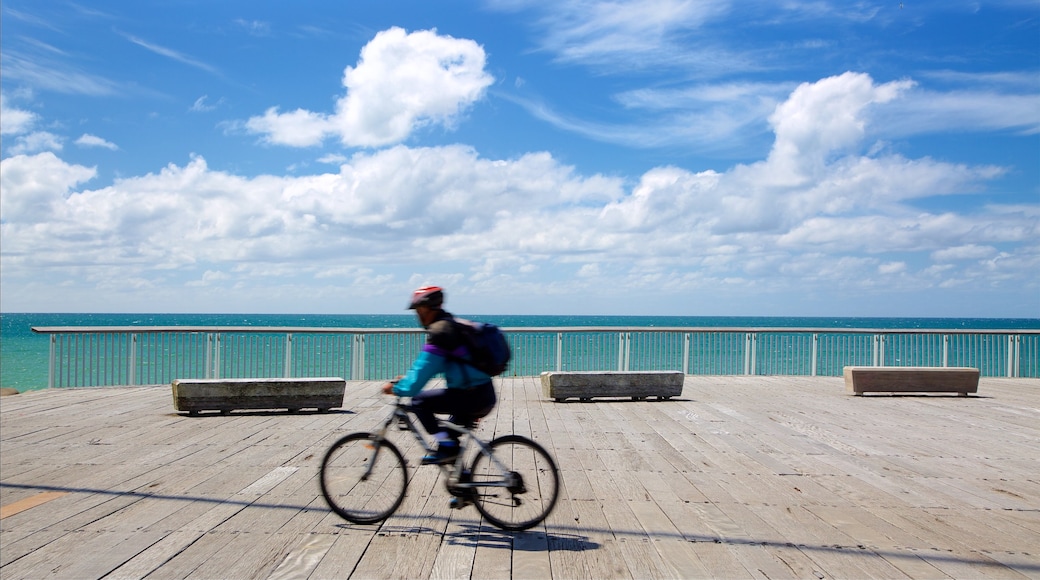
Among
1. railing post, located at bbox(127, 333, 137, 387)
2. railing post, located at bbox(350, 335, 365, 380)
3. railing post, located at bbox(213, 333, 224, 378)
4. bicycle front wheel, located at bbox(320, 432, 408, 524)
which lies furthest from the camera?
railing post, located at bbox(350, 335, 365, 380)

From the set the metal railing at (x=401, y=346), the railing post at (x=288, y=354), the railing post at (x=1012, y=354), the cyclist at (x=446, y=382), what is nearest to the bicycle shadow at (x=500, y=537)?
the cyclist at (x=446, y=382)

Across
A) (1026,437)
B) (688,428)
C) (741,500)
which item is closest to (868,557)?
(741,500)

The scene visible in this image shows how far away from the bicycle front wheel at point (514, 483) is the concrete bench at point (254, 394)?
7.29 metres

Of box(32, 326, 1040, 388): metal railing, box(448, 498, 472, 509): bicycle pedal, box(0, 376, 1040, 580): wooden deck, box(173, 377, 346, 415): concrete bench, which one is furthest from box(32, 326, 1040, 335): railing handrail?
box(448, 498, 472, 509): bicycle pedal

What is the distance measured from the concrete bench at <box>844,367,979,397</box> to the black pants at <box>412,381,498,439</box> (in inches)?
462

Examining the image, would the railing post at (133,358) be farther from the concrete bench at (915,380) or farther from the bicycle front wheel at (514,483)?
the concrete bench at (915,380)

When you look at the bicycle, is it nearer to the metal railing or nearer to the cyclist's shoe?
the cyclist's shoe

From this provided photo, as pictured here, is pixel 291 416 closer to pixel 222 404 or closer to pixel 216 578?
pixel 222 404

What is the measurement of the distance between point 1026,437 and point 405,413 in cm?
837

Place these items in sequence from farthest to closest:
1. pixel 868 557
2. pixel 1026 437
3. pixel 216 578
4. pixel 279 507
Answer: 1. pixel 1026 437
2. pixel 279 507
3. pixel 868 557
4. pixel 216 578

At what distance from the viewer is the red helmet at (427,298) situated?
5086 millimetres

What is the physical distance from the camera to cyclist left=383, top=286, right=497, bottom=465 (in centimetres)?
500

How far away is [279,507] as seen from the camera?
6039mm

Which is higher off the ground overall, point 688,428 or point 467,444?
point 467,444
